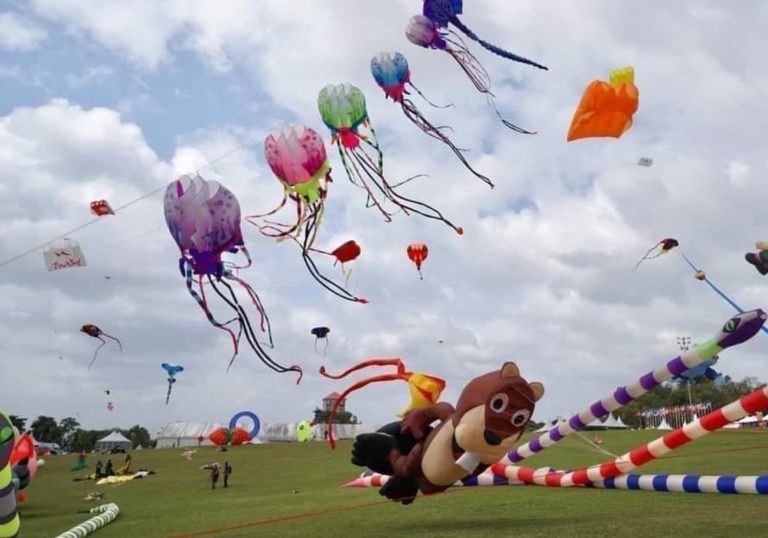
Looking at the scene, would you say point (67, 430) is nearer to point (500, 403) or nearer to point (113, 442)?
point (113, 442)

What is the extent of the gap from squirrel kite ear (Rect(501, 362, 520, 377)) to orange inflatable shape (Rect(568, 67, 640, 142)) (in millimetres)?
6152

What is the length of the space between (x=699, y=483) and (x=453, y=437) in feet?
11.5

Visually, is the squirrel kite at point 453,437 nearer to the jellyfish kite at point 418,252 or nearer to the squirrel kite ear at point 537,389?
the squirrel kite ear at point 537,389

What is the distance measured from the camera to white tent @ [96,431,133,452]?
57250 mm

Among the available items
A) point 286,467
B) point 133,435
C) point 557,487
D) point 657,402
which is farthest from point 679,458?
point 133,435

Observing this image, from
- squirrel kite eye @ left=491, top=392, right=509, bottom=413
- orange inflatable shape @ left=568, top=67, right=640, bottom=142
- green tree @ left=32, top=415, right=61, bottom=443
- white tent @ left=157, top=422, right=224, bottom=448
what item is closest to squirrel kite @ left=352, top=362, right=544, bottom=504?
squirrel kite eye @ left=491, top=392, right=509, bottom=413

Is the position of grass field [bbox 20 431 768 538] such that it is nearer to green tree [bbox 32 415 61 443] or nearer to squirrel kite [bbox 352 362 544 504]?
squirrel kite [bbox 352 362 544 504]

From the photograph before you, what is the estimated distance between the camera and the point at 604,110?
Result: 1185 cm

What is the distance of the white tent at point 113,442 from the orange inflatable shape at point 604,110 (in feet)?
177

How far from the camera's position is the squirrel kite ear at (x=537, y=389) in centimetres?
691

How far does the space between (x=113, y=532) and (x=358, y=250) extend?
751 centimetres

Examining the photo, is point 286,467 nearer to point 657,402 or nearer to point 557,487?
point 557,487

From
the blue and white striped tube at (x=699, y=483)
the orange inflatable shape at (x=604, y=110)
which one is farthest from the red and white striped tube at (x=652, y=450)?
the orange inflatable shape at (x=604, y=110)

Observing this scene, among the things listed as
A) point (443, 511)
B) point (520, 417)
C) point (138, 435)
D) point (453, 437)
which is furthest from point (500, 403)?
point (138, 435)
